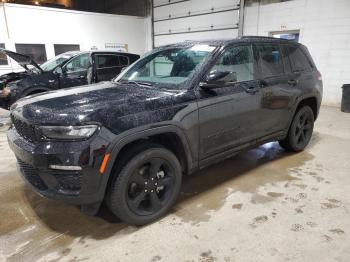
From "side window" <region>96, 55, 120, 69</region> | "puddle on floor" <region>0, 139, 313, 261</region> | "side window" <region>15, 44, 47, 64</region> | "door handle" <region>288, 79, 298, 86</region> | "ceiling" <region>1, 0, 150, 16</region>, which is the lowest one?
"puddle on floor" <region>0, 139, 313, 261</region>

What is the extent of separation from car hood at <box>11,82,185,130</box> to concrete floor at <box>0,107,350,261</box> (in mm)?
1003

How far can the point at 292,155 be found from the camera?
13.4 feet

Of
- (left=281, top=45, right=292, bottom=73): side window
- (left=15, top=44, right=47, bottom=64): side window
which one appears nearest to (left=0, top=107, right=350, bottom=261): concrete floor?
(left=281, top=45, right=292, bottom=73): side window

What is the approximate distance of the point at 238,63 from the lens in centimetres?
304

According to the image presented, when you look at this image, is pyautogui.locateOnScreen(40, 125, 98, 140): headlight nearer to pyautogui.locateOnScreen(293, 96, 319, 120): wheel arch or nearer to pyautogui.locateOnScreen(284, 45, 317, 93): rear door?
pyautogui.locateOnScreen(284, 45, 317, 93): rear door

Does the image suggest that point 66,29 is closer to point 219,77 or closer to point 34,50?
point 34,50

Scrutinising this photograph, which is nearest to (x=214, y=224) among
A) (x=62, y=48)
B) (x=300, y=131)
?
(x=300, y=131)

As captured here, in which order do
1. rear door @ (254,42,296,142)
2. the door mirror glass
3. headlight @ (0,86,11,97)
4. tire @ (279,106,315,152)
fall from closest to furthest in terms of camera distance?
the door mirror glass < rear door @ (254,42,296,142) < tire @ (279,106,315,152) < headlight @ (0,86,11,97)

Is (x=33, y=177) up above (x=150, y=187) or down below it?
above

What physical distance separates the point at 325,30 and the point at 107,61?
599 centimetres

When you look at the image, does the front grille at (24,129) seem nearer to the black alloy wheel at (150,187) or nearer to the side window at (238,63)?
the black alloy wheel at (150,187)

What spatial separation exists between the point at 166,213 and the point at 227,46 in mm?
1817

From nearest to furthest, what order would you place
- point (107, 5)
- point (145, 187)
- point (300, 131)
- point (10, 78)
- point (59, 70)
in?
point (145, 187), point (300, 131), point (10, 78), point (59, 70), point (107, 5)

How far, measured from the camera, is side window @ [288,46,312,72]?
3762 mm
